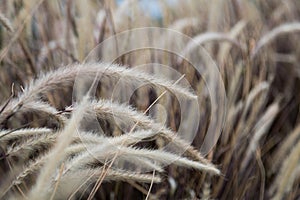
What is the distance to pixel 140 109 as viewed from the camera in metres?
1.74

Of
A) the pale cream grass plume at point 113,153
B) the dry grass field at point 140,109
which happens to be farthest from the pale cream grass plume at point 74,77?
the pale cream grass plume at point 113,153

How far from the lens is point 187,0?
9.20ft

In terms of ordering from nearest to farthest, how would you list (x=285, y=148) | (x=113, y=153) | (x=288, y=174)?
(x=113, y=153) < (x=288, y=174) < (x=285, y=148)

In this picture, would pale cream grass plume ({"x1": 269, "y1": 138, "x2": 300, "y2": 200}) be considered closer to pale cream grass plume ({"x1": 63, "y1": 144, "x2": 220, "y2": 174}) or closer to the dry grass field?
the dry grass field

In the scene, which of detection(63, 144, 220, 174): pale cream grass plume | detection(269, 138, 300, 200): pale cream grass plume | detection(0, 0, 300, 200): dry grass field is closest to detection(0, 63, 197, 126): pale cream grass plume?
detection(0, 0, 300, 200): dry grass field

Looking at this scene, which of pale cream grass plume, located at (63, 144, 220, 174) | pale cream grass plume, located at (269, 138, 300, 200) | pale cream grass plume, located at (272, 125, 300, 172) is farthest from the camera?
pale cream grass plume, located at (272, 125, 300, 172)

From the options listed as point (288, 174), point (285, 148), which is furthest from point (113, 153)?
point (285, 148)

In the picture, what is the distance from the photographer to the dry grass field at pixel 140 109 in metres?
1.19

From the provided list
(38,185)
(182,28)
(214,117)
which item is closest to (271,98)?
(182,28)

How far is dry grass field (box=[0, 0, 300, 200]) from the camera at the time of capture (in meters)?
1.19

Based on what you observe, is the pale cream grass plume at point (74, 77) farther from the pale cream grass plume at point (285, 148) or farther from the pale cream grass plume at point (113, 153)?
the pale cream grass plume at point (285, 148)

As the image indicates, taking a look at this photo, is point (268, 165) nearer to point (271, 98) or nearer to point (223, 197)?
point (223, 197)

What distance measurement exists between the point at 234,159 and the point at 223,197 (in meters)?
0.13

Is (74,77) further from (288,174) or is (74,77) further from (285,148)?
(285,148)
